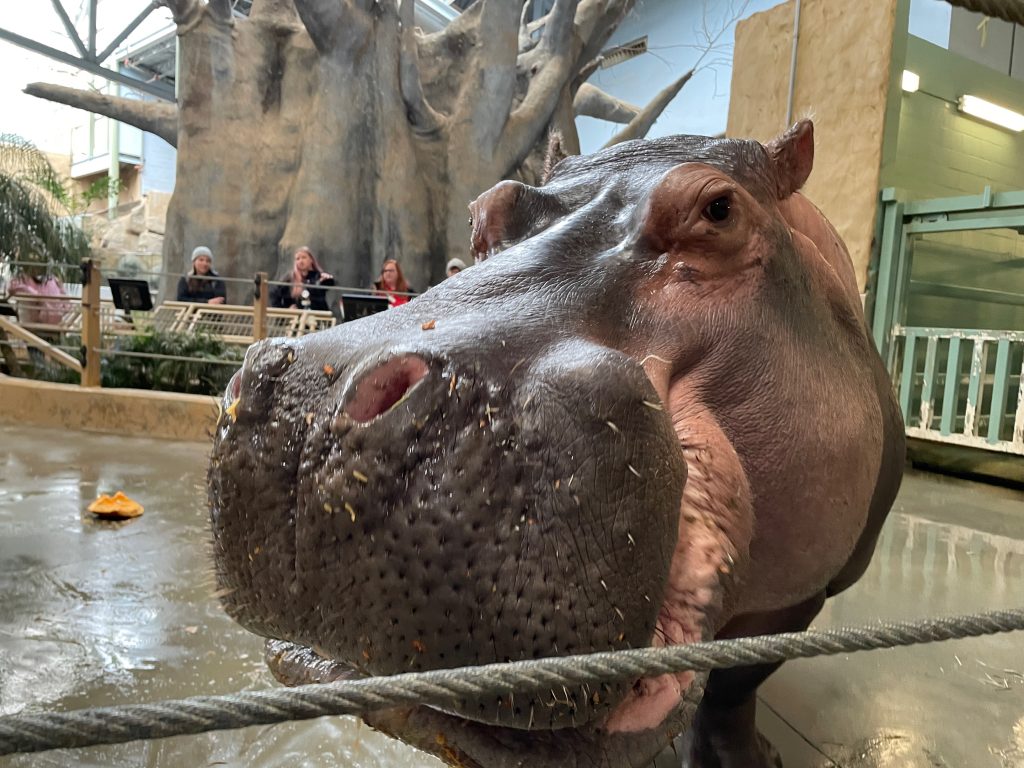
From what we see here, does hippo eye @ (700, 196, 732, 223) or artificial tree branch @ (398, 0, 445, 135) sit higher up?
artificial tree branch @ (398, 0, 445, 135)

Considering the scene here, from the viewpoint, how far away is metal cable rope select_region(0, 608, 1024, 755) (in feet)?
1.60

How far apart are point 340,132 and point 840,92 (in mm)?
7101

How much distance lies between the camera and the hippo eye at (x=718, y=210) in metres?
1.16

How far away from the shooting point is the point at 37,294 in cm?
750

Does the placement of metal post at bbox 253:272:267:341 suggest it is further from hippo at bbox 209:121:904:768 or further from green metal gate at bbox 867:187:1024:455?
hippo at bbox 209:121:904:768

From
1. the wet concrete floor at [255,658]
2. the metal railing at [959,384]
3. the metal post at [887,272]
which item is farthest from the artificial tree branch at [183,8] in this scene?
the metal railing at [959,384]

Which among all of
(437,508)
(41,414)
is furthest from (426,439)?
(41,414)

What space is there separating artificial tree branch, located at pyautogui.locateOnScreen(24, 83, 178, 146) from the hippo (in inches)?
490

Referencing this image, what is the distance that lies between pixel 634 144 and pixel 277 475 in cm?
91

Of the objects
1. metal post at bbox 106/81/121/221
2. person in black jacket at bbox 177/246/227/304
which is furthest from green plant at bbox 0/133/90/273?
metal post at bbox 106/81/121/221

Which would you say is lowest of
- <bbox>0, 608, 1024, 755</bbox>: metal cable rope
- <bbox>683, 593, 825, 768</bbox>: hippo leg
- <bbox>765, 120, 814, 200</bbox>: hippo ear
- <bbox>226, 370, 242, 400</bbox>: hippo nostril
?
<bbox>683, 593, 825, 768</bbox>: hippo leg

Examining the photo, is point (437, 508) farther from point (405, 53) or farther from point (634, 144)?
point (405, 53)

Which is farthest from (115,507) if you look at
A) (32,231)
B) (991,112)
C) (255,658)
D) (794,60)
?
(32,231)

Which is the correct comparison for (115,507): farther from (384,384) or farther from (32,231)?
(32,231)
